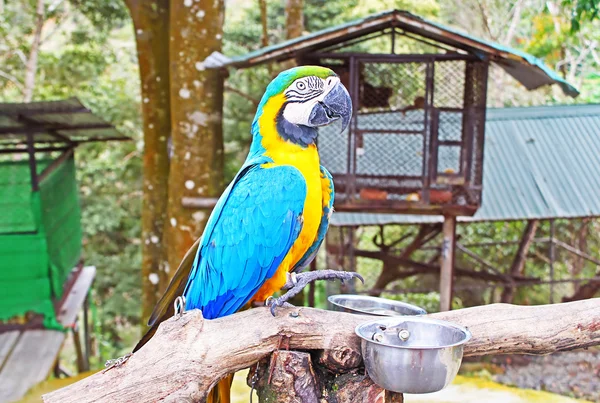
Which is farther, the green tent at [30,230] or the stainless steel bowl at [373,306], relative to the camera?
the green tent at [30,230]

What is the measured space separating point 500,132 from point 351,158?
97.8 inches

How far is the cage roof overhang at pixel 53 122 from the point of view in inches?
152

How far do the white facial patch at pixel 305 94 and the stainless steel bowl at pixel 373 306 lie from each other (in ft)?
2.43

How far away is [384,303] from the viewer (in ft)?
7.52

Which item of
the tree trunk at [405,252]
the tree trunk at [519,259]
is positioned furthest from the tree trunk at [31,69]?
the tree trunk at [519,259]

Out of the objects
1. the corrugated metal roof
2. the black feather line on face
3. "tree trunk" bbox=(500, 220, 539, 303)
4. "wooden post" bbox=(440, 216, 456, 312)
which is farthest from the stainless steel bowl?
"tree trunk" bbox=(500, 220, 539, 303)

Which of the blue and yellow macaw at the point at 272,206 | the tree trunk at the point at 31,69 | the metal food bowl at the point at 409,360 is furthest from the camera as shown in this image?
the tree trunk at the point at 31,69

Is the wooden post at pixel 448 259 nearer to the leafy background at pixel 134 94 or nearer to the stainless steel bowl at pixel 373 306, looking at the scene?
the stainless steel bowl at pixel 373 306

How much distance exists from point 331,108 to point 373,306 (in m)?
0.87

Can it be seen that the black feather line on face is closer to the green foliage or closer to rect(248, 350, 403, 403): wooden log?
rect(248, 350, 403, 403): wooden log

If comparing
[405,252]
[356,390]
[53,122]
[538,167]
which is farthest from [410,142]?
[356,390]

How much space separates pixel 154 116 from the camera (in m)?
4.86

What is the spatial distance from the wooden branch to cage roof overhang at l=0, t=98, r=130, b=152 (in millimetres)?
2559

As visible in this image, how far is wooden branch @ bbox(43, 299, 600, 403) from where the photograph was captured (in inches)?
65.4
